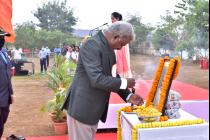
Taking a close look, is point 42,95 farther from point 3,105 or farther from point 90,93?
point 90,93

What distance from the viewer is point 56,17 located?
40.1 metres

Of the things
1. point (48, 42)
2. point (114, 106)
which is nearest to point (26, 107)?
point (114, 106)

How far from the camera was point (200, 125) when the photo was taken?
2.35 meters

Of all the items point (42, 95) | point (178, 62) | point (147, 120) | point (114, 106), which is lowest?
point (42, 95)

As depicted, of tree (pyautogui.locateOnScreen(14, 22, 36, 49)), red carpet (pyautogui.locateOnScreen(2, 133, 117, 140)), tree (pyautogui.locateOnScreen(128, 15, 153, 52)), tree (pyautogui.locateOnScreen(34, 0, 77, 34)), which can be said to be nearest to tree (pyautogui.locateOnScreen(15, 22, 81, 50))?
tree (pyautogui.locateOnScreen(14, 22, 36, 49))

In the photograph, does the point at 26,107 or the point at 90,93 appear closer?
the point at 90,93

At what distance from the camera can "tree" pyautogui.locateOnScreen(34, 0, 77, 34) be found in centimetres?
3947

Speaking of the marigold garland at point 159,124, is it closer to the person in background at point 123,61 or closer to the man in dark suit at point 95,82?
the man in dark suit at point 95,82

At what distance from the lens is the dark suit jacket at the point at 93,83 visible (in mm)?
2113

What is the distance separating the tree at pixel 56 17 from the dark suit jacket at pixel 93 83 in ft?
123

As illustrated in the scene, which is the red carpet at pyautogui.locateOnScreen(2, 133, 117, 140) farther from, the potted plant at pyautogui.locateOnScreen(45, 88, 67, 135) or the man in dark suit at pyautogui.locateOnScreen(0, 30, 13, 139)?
the man in dark suit at pyautogui.locateOnScreen(0, 30, 13, 139)

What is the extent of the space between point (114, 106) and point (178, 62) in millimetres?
1732

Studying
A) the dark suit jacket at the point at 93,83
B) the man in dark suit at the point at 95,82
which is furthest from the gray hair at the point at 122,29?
the dark suit jacket at the point at 93,83

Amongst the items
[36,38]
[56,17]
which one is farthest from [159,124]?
[56,17]
